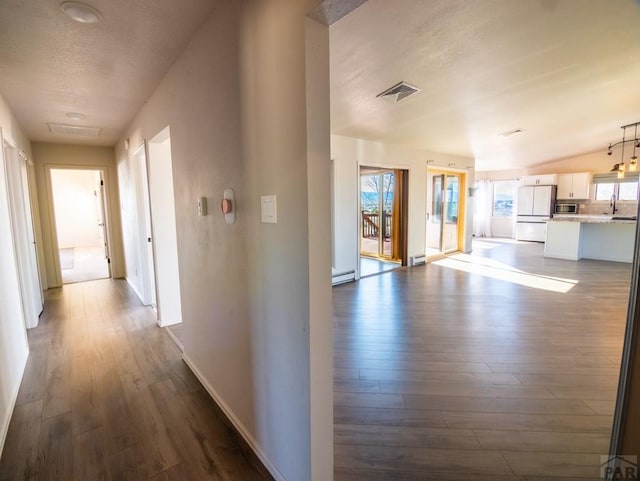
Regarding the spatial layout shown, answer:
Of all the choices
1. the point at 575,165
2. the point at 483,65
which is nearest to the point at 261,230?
the point at 483,65

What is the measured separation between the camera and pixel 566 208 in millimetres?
9000

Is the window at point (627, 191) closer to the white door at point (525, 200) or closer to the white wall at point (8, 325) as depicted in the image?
the white door at point (525, 200)

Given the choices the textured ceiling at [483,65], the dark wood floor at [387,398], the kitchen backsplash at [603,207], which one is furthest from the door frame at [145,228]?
the kitchen backsplash at [603,207]

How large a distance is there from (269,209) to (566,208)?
1073 centimetres

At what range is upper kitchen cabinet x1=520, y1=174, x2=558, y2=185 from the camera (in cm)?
909

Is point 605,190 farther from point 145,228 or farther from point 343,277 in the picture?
point 145,228

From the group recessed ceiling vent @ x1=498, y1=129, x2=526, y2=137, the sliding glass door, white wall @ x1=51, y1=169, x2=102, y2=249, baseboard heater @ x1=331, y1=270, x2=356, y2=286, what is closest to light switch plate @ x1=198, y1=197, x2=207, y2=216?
baseboard heater @ x1=331, y1=270, x2=356, y2=286

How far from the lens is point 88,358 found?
286 cm

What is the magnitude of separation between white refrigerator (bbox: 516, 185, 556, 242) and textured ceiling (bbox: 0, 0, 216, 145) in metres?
10.4

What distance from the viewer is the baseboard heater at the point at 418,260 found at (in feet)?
21.6

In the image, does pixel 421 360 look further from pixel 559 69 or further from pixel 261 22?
pixel 559 69

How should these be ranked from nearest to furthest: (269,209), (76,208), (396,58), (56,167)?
(269,209) → (396,58) → (56,167) → (76,208)

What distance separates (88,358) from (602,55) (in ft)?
18.8

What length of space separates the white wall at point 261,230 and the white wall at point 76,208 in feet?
32.8
